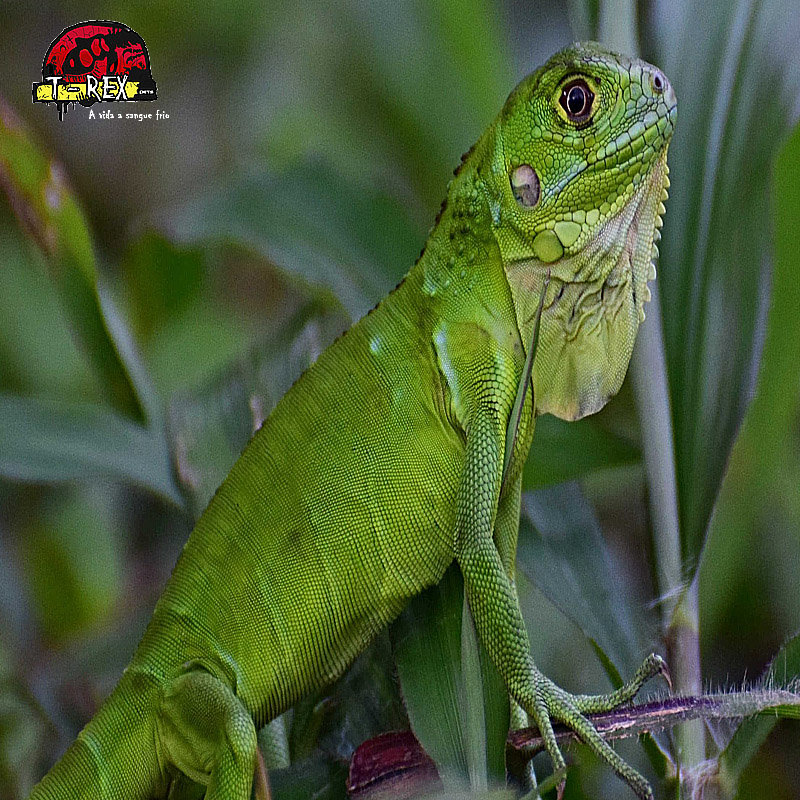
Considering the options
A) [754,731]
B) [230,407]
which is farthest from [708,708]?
[230,407]

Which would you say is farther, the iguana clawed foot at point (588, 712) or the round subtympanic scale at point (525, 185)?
the round subtympanic scale at point (525, 185)

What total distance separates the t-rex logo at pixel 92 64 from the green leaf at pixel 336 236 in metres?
0.49

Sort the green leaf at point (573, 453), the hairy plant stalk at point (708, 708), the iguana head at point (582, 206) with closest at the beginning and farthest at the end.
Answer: the hairy plant stalk at point (708, 708) → the iguana head at point (582, 206) → the green leaf at point (573, 453)

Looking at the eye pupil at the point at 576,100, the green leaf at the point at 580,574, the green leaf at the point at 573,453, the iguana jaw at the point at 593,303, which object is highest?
the eye pupil at the point at 576,100

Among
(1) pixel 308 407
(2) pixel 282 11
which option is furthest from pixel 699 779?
(2) pixel 282 11

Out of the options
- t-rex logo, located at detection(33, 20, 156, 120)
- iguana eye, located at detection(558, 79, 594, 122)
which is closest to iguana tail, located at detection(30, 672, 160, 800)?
iguana eye, located at detection(558, 79, 594, 122)

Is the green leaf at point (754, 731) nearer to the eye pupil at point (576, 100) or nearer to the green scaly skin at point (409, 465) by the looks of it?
the green scaly skin at point (409, 465)

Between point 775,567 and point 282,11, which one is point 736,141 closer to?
point 775,567

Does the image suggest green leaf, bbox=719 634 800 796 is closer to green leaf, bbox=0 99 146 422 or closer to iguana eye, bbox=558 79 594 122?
iguana eye, bbox=558 79 594 122

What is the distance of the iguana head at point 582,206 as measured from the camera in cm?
94

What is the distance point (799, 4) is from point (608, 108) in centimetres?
48

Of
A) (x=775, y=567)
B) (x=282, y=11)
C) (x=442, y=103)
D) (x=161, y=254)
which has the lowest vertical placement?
(x=775, y=567)

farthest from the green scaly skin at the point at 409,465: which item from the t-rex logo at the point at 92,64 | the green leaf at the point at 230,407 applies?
the t-rex logo at the point at 92,64

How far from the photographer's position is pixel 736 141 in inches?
41.1
